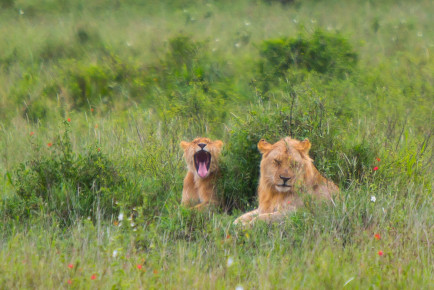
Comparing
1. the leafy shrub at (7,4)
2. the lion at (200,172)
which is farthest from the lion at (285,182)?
the leafy shrub at (7,4)

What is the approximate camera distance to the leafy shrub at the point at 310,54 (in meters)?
11.5

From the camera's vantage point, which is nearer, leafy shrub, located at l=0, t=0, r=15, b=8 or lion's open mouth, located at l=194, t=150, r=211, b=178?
lion's open mouth, located at l=194, t=150, r=211, b=178

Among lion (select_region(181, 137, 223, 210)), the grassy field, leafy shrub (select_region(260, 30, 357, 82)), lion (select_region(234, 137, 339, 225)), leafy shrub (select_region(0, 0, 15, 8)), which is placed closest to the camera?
the grassy field

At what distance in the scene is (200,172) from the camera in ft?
22.7

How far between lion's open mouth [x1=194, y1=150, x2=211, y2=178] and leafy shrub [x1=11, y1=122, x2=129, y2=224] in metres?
0.87

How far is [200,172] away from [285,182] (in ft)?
4.10

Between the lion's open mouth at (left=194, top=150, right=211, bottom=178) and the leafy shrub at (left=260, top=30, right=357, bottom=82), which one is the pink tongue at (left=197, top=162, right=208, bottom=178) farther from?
the leafy shrub at (left=260, top=30, right=357, bottom=82)

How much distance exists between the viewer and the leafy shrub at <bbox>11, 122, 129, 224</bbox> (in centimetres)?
663

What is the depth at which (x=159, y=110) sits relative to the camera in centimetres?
1039

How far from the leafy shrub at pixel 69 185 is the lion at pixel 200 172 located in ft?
2.48

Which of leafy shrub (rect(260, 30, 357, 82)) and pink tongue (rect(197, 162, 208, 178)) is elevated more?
leafy shrub (rect(260, 30, 357, 82))

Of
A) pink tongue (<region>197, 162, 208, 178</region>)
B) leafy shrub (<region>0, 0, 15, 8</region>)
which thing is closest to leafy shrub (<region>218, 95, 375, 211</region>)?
pink tongue (<region>197, 162, 208, 178</region>)

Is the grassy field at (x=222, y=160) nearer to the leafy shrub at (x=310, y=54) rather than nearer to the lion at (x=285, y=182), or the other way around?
the leafy shrub at (x=310, y=54)

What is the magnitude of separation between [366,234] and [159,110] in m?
5.67
